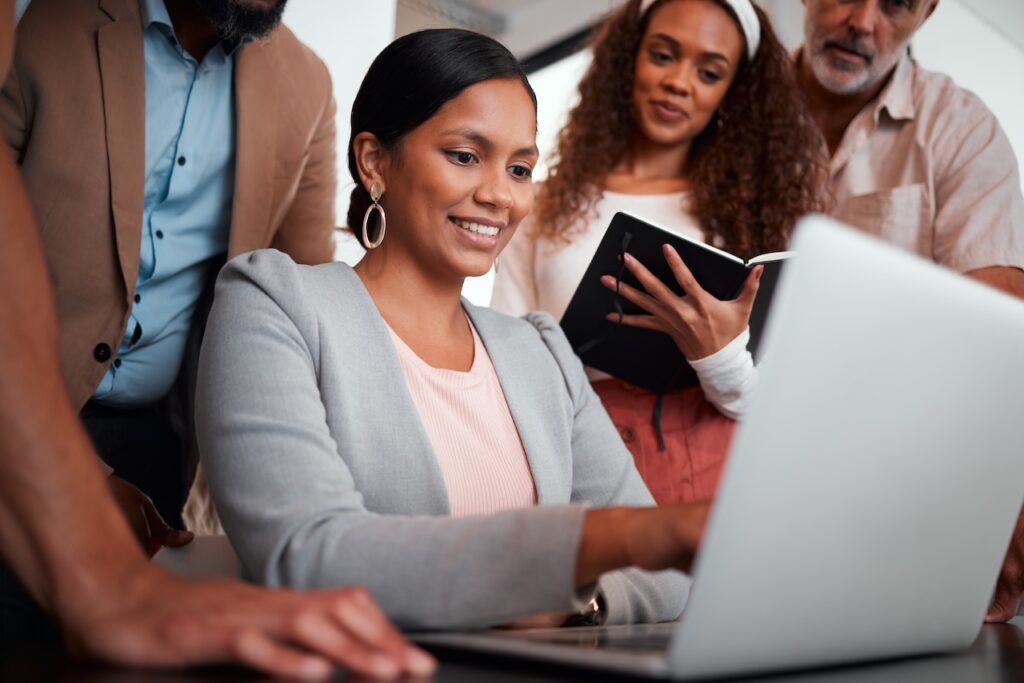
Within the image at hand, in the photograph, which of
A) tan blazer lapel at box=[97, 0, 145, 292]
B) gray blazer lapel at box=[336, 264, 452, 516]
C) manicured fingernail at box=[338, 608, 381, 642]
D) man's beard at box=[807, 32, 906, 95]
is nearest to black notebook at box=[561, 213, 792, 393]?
gray blazer lapel at box=[336, 264, 452, 516]

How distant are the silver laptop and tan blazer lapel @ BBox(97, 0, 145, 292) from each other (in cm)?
107

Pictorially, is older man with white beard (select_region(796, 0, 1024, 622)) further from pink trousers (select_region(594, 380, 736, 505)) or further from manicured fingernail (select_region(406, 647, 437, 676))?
manicured fingernail (select_region(406, 647, 437, 676))

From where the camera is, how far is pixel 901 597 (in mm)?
808

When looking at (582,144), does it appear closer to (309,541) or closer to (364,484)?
(364,484)

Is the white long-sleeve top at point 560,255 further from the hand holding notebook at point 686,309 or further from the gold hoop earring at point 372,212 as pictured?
the gold hoop earring at point 372,212

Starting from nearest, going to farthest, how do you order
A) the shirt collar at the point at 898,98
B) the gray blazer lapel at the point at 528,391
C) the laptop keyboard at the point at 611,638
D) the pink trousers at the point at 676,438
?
the laptop keyboard at the point at 611,638, the gray blazer lapel at the point at 528,391, the pink trousers at the point at 676,438, the shirt collar at the point at 898,98

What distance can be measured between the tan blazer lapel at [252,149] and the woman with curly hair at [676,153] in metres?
0.56

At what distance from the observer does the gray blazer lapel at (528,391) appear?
1349 millimetres

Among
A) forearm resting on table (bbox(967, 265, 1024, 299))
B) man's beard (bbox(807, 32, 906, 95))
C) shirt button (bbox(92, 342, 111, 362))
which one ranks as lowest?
shirt button (bbox(92, 342, 111, 362))

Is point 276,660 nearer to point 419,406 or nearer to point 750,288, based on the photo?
point 419,406

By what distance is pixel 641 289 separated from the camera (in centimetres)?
170

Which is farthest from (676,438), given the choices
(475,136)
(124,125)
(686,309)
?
(124,125)

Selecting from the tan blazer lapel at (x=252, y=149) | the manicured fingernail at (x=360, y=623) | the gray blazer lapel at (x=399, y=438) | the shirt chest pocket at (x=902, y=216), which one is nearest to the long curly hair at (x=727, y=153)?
the shirt chest pocket at (x=902, y=216)

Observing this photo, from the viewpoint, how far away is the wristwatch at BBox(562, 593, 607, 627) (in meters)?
1.21
